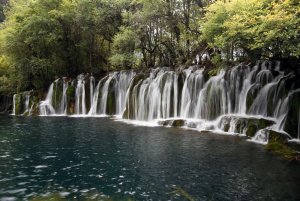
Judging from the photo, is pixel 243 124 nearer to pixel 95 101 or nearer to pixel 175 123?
pixel 175 123

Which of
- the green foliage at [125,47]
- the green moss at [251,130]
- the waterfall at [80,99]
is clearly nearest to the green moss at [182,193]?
the green moss at [251,130]

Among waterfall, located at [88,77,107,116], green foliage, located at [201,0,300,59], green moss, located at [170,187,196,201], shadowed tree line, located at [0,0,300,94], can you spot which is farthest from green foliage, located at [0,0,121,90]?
green moss, located at [170,187,196,201]

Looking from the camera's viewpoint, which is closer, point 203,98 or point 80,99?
point 203,98

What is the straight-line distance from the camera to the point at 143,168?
17.0 meters

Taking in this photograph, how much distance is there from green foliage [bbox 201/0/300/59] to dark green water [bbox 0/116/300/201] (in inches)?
250

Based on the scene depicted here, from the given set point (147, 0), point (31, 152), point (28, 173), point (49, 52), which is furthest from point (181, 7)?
point (28, 173)

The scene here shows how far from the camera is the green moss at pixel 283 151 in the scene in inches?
700

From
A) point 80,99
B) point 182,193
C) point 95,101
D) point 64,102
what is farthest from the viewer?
point 64,102

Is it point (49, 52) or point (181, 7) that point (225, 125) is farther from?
point (49, 52)

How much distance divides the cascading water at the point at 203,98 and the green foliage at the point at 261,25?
2.75 metres

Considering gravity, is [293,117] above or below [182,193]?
above

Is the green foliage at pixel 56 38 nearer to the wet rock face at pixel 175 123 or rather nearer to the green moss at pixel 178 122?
the wet rock face at pixel 175 123

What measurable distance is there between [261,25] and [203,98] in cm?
1176

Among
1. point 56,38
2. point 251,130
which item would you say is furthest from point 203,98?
point 56,38
